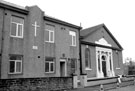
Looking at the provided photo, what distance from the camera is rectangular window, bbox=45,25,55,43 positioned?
16.8 m

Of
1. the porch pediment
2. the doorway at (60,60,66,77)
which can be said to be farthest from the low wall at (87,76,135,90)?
the porch pediment

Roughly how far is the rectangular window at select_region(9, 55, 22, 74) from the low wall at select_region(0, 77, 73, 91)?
7.98 feet

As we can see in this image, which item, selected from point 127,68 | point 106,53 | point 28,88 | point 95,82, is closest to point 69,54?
point 95,82

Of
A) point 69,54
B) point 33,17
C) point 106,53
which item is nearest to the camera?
point 33,17

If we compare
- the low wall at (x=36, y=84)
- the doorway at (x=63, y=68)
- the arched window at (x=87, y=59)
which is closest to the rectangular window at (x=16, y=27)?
the low wall at (x=36, y=84)

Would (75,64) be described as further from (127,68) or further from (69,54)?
(127,68)

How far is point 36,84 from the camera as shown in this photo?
1243 centimetres

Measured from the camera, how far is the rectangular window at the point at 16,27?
14123mm

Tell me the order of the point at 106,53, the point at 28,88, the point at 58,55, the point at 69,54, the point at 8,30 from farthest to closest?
1. the point at 106,53
2. the point at 69,54
3. the point at 58,55
4. the point at 8,30
5. the point at 28,88

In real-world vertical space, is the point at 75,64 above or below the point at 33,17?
below

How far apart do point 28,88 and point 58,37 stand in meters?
7.62

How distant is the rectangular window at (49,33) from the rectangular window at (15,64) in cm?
402

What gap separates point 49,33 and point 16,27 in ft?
13.0

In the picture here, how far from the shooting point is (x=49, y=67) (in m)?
16.6
